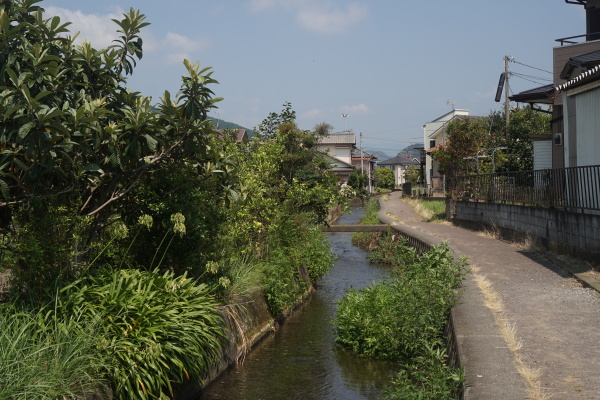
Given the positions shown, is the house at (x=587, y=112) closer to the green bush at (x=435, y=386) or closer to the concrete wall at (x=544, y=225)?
the concrete wall at (x=544, y=225)

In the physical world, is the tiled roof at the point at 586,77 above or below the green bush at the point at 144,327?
above

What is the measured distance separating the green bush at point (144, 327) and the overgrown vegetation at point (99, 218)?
0.02m

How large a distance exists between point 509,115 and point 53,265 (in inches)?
1402

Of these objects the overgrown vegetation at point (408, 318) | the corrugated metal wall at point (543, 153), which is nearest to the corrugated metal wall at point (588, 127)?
the overgrown vegetation at point (408, 318)

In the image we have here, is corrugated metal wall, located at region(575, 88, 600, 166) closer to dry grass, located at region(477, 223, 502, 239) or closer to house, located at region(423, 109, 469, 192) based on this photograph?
dry grass, located at region(477, 223, 502, 239)

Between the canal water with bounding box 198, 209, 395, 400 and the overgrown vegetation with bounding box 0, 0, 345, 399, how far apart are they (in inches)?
29.9

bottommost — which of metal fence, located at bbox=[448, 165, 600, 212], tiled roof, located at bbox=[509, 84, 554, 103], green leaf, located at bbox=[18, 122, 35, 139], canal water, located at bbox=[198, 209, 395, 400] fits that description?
canal water, located at bbox=[198, 209, 395, 400]

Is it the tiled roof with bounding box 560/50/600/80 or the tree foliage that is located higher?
the tiled roof with bounding box 560/50/600/80

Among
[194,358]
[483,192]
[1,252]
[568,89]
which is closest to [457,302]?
[194,358]

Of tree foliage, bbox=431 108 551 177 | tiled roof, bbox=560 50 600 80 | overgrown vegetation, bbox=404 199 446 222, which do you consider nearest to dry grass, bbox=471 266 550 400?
tiled roof, bbox=560 50 600 80

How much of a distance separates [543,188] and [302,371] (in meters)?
8.64

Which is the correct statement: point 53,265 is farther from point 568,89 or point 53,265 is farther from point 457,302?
point 568,89

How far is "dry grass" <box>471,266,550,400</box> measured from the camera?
5417 mm

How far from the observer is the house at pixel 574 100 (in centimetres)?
1333
